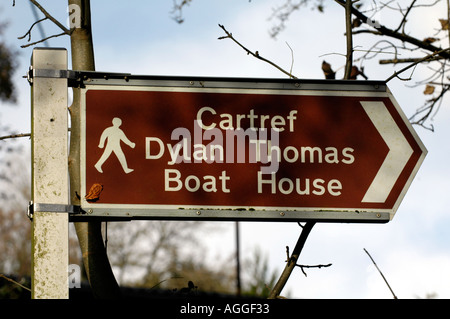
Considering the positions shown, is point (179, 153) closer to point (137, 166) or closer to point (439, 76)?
point (137, 166)

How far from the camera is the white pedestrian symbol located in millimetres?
2365

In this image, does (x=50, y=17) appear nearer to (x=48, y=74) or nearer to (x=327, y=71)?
(x=48, y=74)

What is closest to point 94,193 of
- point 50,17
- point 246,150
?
point 246,150

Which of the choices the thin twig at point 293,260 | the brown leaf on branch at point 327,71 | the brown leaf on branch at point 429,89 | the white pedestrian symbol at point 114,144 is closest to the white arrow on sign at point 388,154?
the thin twig at point 293,260

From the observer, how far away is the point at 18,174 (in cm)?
3145

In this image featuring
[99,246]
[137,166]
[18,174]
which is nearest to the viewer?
[137,166]

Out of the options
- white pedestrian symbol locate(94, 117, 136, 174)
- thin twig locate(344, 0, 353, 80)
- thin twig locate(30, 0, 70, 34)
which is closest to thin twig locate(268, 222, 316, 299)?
thin twig locate(344, 0, 353, 80)

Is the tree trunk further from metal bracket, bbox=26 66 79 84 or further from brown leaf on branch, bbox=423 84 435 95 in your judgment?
brown leaf on branch, bbox=423 84 435 95

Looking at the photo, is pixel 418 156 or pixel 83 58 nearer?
pixel 418 156

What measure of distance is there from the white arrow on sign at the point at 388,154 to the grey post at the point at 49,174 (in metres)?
0.97

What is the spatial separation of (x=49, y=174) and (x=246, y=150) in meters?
0.63

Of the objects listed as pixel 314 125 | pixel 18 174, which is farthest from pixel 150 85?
pixel 18 174

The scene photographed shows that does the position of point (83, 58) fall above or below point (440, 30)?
below
